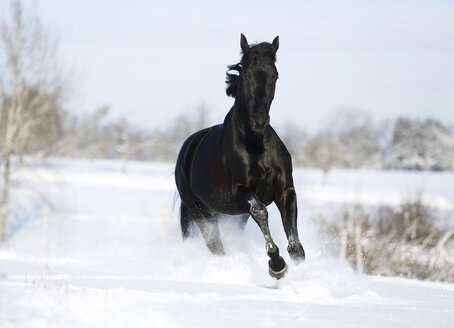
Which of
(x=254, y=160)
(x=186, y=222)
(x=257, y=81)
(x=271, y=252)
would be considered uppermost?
(x=257, y=81)

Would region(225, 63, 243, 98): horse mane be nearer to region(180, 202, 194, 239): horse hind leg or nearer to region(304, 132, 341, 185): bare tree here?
region(180, 202, 194, 239): horse hind leg

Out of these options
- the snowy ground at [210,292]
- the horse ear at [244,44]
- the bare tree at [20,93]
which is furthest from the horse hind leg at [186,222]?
the bare tree at [20,93]

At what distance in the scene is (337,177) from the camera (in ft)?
138

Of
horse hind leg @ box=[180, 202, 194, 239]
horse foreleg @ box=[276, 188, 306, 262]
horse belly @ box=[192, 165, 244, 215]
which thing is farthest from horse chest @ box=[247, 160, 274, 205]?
horse hind leg @ box=[180, 202, 194, 239]

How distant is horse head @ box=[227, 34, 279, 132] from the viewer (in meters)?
4.65

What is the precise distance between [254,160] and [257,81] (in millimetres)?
730

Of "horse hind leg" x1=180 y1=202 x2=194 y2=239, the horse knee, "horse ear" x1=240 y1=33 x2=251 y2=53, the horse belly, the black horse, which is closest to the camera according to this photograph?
the black horse

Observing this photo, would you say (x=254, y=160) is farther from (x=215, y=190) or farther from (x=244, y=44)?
(x=244, y=44)

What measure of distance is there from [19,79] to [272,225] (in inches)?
609

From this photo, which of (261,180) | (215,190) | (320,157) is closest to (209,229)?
(215,190)

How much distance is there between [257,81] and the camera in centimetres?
479

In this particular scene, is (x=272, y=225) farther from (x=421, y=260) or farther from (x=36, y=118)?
(x=36, y=118)

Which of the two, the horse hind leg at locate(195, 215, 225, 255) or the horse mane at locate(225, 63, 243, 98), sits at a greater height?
the horse mane at locate(225, 63, 243, 98)

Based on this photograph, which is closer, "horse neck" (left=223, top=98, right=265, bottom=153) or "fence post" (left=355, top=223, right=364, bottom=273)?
"horse neck" (left=223, top=98, right=265, bottom=153)
